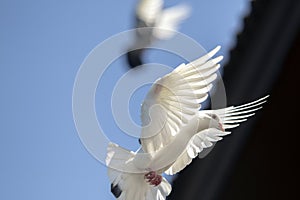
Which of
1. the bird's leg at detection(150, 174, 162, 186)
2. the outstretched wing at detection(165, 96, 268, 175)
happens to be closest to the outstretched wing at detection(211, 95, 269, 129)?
the outstretched wing at detection(165, 96, 268, 175)

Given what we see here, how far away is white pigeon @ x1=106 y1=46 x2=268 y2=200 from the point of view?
0.79 metres

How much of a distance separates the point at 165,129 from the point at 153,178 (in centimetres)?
6

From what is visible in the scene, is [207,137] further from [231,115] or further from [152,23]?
[152,23]

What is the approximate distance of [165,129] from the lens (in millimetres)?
814

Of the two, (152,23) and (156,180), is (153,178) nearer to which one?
(156,180)

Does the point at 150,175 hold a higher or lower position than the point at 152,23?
lower

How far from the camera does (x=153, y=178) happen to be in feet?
2.66

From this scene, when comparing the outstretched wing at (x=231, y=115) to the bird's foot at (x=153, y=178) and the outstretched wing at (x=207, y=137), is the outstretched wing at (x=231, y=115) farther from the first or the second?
the bird's foot at (x=153, y=178)

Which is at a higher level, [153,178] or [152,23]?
[152,23]

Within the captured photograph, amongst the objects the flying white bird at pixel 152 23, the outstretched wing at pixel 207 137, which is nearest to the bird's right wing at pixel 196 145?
the outstretched wing at pixel 207 137

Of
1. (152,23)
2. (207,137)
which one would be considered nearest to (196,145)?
(207,137)

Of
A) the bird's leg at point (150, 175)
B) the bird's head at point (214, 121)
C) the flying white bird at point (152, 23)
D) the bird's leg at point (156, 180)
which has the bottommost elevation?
the bird's leg at point (156, 180)

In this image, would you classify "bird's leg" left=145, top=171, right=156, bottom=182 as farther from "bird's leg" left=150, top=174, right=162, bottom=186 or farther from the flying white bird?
the flying white bird

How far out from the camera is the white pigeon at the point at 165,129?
79cm
